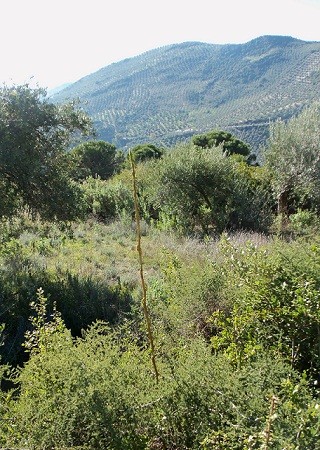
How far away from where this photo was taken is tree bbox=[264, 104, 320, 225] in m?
15.9

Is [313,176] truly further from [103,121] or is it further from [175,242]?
[103,121]

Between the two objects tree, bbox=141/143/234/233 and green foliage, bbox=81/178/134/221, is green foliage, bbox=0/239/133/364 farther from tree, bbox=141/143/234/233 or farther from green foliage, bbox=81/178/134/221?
green foliage, bbox=81/178/134/221

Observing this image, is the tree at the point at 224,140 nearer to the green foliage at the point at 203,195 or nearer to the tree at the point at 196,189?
the green foliage at the point at 203,195

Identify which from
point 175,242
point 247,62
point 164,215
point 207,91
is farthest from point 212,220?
point 247,62

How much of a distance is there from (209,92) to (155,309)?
157028 mm

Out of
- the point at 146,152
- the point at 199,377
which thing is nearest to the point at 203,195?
the point at 199,377

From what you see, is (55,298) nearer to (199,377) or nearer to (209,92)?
(199,377)

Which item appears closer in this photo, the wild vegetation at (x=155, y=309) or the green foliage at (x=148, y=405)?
the green foliage at (x=148, y=405)

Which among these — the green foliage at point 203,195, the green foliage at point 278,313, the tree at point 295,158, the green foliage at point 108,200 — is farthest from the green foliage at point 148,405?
the green foliage at point 108,200

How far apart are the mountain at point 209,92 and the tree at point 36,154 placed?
71407 mm


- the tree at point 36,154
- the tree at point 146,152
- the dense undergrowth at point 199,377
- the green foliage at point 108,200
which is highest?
the tree at point 36,154

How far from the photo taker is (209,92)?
6024 inches

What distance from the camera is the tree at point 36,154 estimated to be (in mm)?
8383

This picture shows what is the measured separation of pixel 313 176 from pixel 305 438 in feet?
49.3
